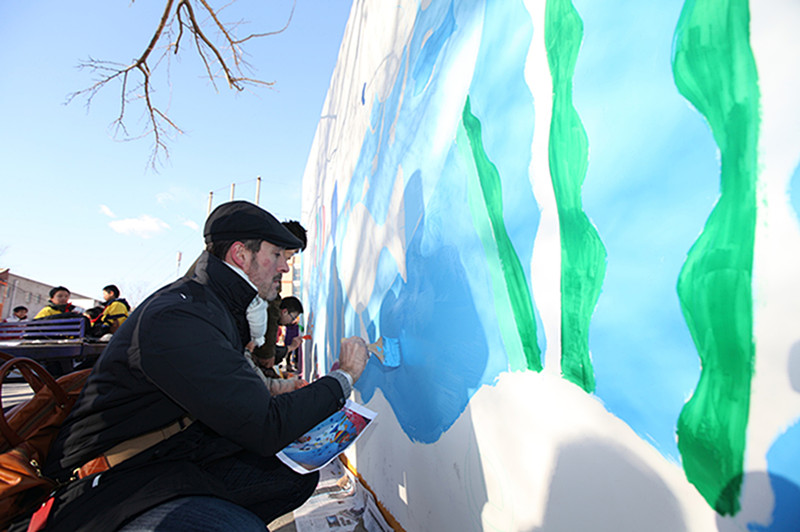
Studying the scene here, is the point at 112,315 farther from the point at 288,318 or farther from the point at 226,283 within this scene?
the point at 226,283

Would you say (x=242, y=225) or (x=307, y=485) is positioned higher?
(x=242, y=225)

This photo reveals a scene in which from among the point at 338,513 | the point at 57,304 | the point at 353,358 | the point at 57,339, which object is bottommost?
the point at 338,513

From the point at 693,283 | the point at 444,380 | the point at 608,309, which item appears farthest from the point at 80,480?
the point at 693,283

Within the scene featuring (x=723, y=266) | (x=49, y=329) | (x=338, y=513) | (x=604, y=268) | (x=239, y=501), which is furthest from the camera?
(x=49, y=329)

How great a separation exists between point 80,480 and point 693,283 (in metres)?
1.35

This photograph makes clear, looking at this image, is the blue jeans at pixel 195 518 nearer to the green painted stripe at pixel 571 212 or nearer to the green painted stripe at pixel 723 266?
the green painted stripe at pixel 571 212

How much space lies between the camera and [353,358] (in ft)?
4.50

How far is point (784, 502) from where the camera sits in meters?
0.49

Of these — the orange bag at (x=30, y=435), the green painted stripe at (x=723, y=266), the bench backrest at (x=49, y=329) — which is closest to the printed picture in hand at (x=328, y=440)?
the orange bag at (x=30, y=435)

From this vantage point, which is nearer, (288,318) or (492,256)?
(492,256)

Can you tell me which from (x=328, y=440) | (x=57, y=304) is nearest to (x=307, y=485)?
(x=328, y=440)

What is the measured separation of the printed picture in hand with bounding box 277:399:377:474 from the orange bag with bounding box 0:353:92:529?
0.59 meters

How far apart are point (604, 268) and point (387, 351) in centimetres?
119

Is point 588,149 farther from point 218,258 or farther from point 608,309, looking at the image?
point 218,258
